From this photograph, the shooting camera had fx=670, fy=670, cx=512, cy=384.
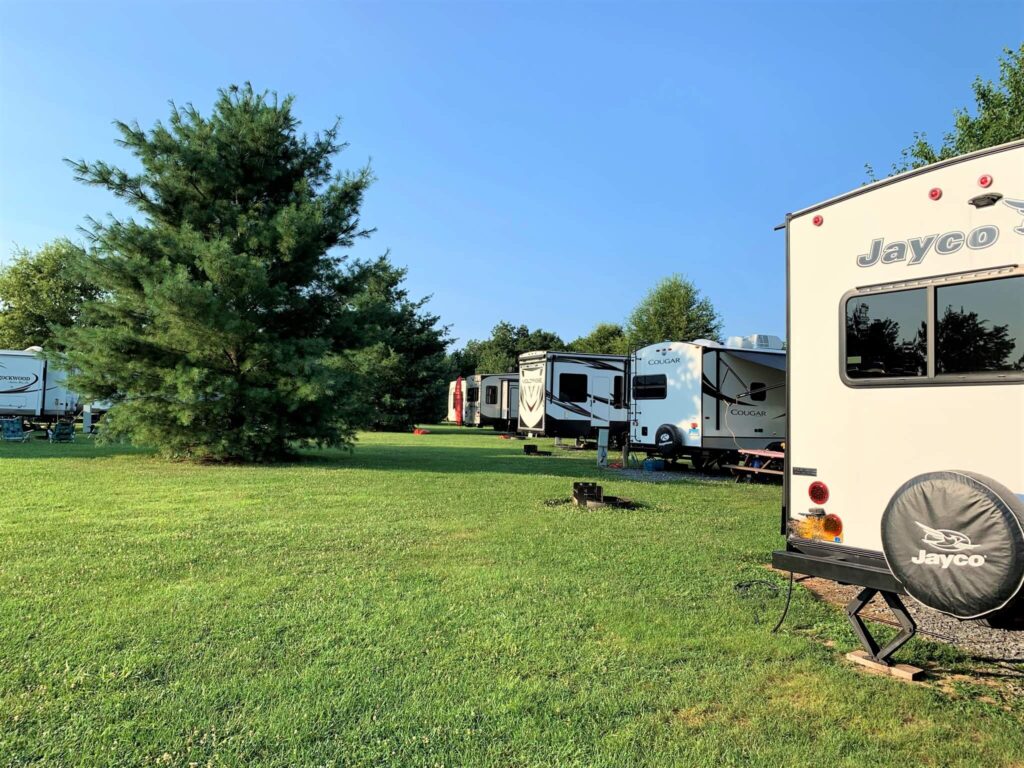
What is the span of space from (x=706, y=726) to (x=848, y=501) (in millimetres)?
1845

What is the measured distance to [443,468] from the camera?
13719 millimetres

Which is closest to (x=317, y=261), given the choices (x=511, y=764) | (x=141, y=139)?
(x=141, y=139)

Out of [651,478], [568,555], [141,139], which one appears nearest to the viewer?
[568,555]

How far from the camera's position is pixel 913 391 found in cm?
387

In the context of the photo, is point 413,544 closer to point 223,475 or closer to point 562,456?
point 223,475

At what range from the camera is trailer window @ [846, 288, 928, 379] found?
12.7 ft

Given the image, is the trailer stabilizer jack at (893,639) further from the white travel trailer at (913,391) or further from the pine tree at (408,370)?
the pine tree at (408,370)

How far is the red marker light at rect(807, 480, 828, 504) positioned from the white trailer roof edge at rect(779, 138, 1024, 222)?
1843mm

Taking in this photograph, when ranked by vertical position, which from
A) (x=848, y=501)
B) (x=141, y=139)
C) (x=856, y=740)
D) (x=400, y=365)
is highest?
(x=141, y=139)

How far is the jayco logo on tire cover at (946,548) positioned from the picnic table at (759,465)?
9.12 meters

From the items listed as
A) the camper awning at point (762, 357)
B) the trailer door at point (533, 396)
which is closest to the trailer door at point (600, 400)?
the trailer door at point (533, 396)

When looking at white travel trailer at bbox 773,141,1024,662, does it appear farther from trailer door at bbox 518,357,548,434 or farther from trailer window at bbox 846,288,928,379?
trailer door at bbox 518,357,548,434

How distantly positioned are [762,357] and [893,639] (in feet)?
33.7

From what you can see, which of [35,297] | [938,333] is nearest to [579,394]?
[938,333]
